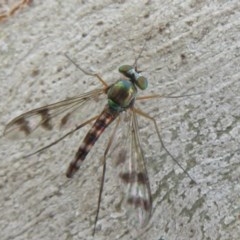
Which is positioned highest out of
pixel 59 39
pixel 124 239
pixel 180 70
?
pixel 59 39

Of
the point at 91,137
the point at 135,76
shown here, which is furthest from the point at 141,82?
the point at 91,137

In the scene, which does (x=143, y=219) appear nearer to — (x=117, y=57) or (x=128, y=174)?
(x=128, y=174)

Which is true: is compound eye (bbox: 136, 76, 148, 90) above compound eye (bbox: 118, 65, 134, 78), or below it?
below

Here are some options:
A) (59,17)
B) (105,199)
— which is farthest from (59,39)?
(105,199)

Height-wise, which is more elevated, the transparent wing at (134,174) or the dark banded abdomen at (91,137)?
the dark banded abdomen at (91,137)

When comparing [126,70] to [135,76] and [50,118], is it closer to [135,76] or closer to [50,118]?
[135,76]
